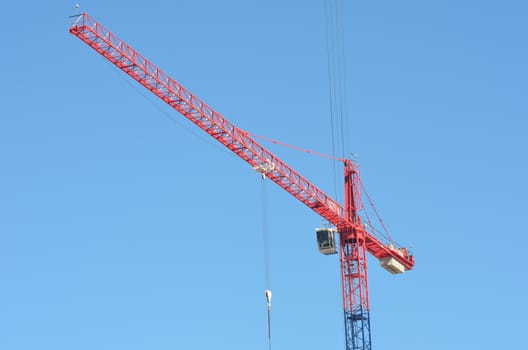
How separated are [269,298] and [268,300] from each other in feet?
1.08

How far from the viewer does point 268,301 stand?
200 m

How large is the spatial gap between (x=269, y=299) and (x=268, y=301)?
23 cm

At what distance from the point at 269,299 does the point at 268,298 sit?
0.64 feet

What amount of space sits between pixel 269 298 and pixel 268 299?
0.93ft

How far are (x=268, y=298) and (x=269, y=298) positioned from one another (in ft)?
0.53

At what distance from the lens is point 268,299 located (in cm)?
19950

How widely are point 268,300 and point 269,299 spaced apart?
284 mm

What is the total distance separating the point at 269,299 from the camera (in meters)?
200

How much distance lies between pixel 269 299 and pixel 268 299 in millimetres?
271

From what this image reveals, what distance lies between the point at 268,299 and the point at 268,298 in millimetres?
157

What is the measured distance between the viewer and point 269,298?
200 m

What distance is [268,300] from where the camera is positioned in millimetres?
199500
